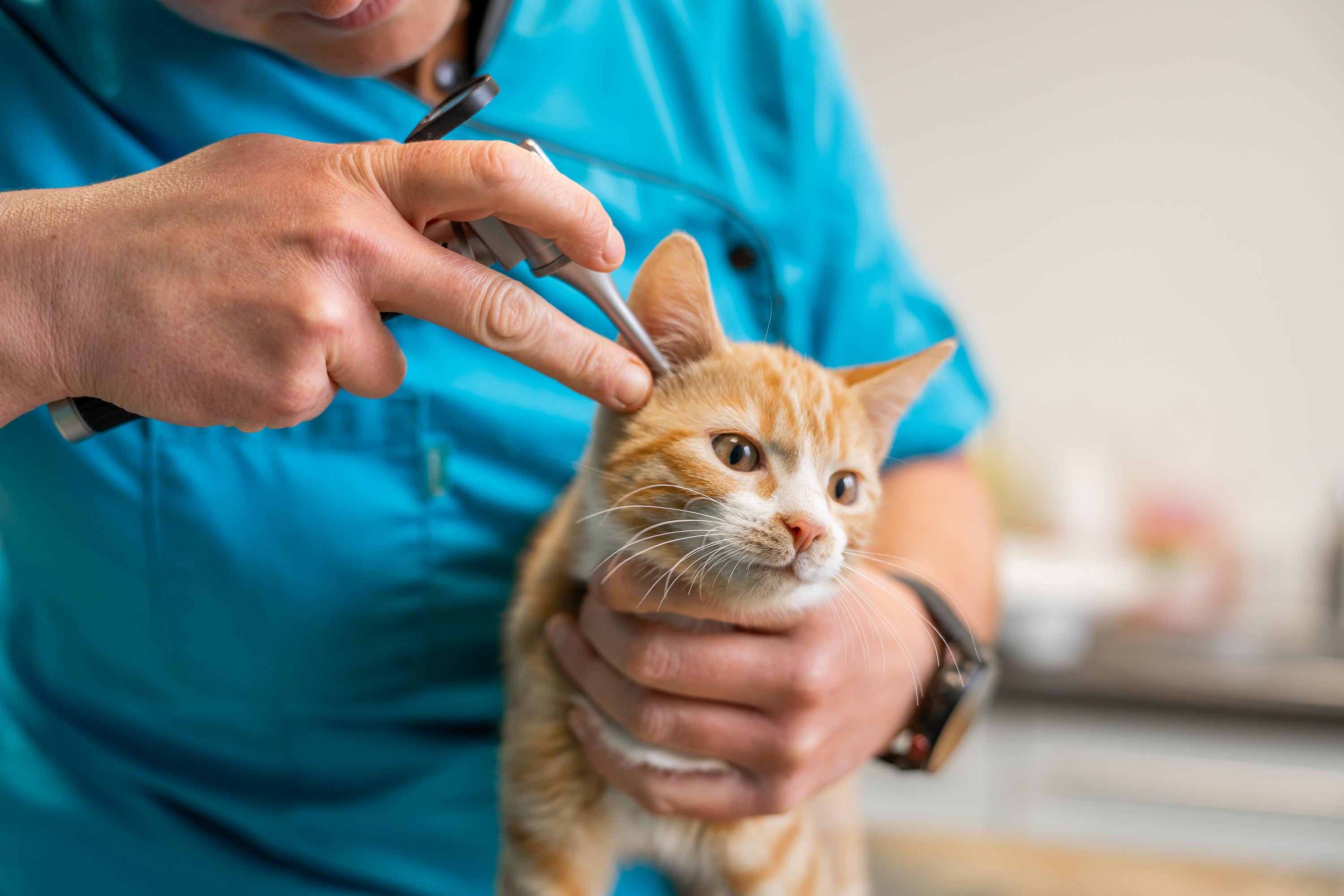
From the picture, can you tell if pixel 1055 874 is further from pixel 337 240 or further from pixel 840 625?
pixel 337 240

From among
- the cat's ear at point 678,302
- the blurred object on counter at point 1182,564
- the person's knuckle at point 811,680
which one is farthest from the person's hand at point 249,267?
the blurred object on counter at point 1182,564

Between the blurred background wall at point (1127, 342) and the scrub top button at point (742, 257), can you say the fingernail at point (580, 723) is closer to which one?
the scrub top button at point (742, 257)

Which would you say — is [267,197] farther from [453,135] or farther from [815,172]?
[815,172]

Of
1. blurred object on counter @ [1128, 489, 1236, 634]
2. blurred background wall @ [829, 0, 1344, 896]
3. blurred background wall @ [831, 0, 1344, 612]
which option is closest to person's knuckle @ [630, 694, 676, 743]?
blurred background wall @ [829, 0, 1344, 896]

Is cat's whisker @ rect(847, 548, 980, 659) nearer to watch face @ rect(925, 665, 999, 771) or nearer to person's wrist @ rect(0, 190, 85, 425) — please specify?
watch face @ rect(925, 665, 999, 771)

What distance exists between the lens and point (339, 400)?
0.73 meters

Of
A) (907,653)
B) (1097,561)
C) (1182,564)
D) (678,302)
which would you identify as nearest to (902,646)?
(907,653)

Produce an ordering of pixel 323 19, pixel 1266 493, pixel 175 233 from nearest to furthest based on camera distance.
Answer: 1. pixel 175 233
2. pixel 323 19
3. pixel 1266 493

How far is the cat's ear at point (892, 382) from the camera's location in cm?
74

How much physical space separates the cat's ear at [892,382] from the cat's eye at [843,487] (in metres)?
0.07

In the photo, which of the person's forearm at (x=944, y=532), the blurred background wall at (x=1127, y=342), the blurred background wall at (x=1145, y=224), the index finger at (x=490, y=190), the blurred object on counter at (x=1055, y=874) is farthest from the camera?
the blurred background wall at (x=1145, y=224)

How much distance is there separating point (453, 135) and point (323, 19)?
11 centimetres

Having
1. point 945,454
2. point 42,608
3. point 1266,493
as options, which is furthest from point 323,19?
point 1266,493

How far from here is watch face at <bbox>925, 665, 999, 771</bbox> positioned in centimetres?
79
